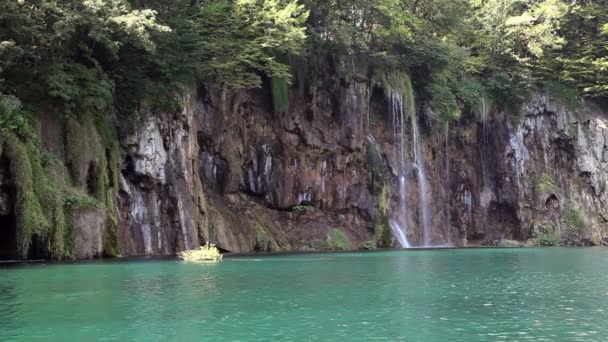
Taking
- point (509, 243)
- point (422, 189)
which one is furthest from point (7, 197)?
point (509, 243)

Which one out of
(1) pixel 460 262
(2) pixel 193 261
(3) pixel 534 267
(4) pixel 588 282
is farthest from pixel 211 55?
(4) pixel 588 282

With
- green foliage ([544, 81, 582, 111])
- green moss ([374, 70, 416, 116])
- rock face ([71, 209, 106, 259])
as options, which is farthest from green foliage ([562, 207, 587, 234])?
Answer: rock face ([71, 209, 106, 259])

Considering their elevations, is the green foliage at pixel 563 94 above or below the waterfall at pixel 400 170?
above

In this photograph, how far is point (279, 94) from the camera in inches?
1722

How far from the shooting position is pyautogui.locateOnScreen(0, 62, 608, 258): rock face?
111ft

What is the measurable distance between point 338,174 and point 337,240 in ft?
15.4

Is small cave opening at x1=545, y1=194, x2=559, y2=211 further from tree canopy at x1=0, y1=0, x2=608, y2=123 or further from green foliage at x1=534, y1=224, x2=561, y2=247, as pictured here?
tree canopy at x1=0, y1=0, x2=608, y2=123

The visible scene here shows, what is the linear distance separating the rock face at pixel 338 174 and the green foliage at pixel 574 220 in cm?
12

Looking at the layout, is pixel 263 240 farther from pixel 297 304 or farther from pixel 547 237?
pixel 297 304

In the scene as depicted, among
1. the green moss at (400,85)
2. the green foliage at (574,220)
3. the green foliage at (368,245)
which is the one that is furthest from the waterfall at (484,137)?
the green foliage at (368,245)

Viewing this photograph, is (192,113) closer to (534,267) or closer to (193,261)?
(193,261)

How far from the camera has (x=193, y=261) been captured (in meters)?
28.5

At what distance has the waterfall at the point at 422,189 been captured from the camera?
48562mm

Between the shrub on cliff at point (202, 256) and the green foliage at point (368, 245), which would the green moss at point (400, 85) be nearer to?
the green foliage at point (368, 245)
